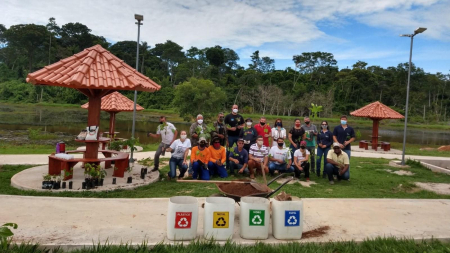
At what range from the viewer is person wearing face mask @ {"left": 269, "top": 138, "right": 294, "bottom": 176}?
8688 millimetres

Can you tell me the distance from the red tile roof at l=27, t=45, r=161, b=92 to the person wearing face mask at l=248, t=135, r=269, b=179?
10.1 feet

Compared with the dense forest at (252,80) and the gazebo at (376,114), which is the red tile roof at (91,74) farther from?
the dense forest at (252,80)

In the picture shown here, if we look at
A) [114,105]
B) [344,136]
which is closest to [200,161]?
[344,136]

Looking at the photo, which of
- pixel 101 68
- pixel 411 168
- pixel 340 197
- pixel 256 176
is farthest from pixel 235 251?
pixel 411 168

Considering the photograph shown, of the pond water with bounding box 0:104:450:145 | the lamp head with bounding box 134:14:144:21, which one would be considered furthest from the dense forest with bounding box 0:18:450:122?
the lamp head with bounding box 134:14:144:21

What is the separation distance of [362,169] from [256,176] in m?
4.44

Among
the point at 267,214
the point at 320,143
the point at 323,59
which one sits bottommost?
the point at 267,214

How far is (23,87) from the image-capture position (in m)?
52.0

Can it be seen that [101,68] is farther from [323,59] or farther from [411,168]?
[323,59]

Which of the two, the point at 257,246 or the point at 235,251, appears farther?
the point at 257,246

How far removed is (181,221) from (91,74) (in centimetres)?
441

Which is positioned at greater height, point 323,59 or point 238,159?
point 323,59

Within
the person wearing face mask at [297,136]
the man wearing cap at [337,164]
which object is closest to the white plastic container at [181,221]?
the man wearing cap at [337,164]

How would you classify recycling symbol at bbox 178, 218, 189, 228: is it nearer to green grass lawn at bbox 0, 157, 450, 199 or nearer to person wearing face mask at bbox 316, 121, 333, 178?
green grass lawn at bbox 0, 157, 450, 199
